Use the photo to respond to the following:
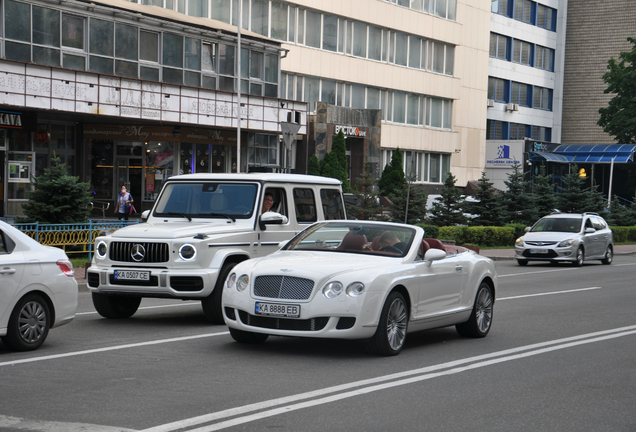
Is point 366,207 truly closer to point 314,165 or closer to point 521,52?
point 314,165

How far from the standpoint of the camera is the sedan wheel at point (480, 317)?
428 inches

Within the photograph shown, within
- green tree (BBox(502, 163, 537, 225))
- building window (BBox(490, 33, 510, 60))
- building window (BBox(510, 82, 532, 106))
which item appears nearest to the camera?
green tree (BBox(502, 163, 537, 225))

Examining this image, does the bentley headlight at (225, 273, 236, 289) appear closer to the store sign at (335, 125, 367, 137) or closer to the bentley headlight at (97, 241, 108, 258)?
the bentley headlight at (97, 241, 108, 258)

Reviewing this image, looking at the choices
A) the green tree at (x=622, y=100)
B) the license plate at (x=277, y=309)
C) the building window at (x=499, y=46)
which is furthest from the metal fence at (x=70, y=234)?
the green tree at (x=622, y=100)

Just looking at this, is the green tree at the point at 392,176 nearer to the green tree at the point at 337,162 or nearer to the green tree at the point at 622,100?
the green tree at the point at 337,162

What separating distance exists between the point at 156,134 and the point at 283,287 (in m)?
27.2

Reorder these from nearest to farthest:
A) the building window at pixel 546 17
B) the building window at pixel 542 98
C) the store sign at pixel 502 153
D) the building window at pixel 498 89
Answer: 1. the store sign at pixel 502 153
2. the building window at pixel 498 89
3. the building window at pixel 546 17
4. the building window at pixel 542 98

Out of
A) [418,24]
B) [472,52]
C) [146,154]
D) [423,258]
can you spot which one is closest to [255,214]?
[423,258]

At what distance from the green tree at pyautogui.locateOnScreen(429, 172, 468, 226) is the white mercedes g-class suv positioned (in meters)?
21.5

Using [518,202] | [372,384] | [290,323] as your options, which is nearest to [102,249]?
[290,323]

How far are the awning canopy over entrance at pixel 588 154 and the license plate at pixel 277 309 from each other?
5982 centimetres

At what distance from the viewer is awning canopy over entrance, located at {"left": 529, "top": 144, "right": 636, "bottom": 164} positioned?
67375 mm

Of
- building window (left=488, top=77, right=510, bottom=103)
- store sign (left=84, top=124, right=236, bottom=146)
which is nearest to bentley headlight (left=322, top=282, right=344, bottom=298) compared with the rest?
store sign (left=84, top=124, right=236, bottom=146)

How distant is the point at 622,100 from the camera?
6369 cm
